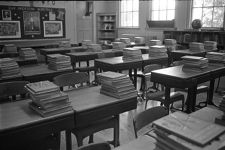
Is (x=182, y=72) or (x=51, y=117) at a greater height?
(x=182, y=72)

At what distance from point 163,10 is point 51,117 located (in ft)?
25.4

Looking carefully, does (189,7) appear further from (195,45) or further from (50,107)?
(50,107)

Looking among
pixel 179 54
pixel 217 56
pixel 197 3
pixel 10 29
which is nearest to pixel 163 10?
pixel 197 3

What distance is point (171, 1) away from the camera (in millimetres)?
8422

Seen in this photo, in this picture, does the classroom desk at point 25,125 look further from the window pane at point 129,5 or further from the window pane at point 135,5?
the window pane at point 129,5

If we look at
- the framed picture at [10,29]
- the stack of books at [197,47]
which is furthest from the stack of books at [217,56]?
the framed picture at [10,29]

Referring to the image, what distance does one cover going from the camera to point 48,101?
1.92m

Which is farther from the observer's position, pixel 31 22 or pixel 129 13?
pixel 129 13

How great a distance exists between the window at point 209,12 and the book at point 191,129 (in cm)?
672

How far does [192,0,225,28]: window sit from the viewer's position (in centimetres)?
711

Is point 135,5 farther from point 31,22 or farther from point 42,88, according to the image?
point 42,88

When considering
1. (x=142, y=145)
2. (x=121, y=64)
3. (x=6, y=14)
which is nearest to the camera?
(x=142, y=145)

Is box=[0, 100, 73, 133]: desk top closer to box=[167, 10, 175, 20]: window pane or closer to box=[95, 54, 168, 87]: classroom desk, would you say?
box=[95, 54, 168, 87]: classroom desk

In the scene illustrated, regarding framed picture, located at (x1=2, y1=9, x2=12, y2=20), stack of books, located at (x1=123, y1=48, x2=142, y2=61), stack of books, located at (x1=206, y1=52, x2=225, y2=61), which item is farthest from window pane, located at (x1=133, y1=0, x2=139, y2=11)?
stack of books, located at (x1=206, y1=52, x2=225, y2=61)
